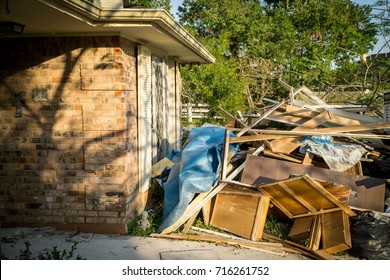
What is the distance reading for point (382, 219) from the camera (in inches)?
201

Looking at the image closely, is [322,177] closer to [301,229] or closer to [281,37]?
[301,229]

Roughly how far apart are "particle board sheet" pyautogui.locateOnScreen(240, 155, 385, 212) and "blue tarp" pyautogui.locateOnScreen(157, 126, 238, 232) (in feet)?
1.68

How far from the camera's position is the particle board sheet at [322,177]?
546 centimetres

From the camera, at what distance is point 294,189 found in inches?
205

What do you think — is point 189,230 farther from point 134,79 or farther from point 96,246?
point 134,79

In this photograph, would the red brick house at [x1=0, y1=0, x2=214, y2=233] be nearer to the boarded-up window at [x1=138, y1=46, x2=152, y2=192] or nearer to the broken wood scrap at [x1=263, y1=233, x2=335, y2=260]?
the boarded-up window at [x1=138, y1=46, x2=152, y2=192]

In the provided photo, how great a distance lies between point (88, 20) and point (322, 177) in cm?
393

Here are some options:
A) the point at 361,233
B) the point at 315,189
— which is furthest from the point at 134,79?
the point at 361,233

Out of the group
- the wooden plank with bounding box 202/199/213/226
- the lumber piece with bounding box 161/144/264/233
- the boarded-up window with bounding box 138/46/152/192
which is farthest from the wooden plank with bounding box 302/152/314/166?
the boarded-up window with bounding box 138/46/152/192

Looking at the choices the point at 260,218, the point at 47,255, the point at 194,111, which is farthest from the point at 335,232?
the point at 194,111

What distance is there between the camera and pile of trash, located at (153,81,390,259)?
512cm
